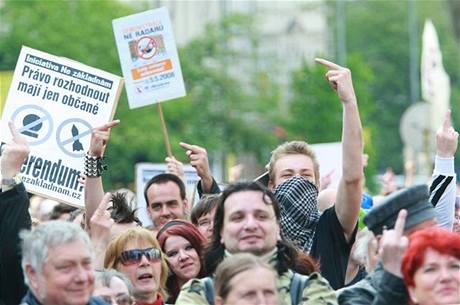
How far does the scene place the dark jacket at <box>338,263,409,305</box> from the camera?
7.79m

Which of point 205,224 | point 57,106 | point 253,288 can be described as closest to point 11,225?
point 253,288

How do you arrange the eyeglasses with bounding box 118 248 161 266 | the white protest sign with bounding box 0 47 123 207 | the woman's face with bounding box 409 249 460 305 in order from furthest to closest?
1. the white protest sign with bounding box 0 47 123 207
2. the eyeglasses with bounding box 118 248 161 266
3. the woman's face with bounding box 409 249 460 305

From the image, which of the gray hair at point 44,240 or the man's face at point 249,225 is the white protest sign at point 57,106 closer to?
the man's face at point 249,225

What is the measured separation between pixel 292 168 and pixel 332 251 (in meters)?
0.93

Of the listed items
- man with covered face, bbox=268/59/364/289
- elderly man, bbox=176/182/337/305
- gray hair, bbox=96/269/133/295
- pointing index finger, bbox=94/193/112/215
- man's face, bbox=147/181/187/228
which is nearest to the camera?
elderly man, bbox=176/182/337/305

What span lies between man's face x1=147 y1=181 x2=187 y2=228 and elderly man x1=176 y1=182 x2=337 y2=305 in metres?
2.96

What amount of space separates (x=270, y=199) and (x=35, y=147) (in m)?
3.65

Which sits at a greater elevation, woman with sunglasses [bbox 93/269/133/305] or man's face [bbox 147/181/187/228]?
man's face [bbox 147/181/187/228]

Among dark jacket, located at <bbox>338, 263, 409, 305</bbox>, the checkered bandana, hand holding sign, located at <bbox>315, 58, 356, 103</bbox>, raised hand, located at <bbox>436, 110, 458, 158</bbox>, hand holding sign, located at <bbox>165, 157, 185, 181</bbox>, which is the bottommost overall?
dark jacket, located at <bbox>338, 263, 409, 305</bbox>

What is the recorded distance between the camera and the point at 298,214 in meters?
10.2

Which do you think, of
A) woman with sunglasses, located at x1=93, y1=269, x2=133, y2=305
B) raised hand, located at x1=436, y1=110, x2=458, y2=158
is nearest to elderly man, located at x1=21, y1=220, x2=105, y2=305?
woman with sunglasses, located at x1=93, y1=269, x2=133, y2=305

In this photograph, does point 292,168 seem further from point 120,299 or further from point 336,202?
point 120,299

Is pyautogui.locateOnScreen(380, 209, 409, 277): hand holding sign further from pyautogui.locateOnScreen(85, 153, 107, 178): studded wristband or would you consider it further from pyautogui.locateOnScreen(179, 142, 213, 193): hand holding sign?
pyautogui.locateOnScreen(179, 142, 213, 193): hand holding sign

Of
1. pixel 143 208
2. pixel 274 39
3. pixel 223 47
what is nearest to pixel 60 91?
pixel 143 208
